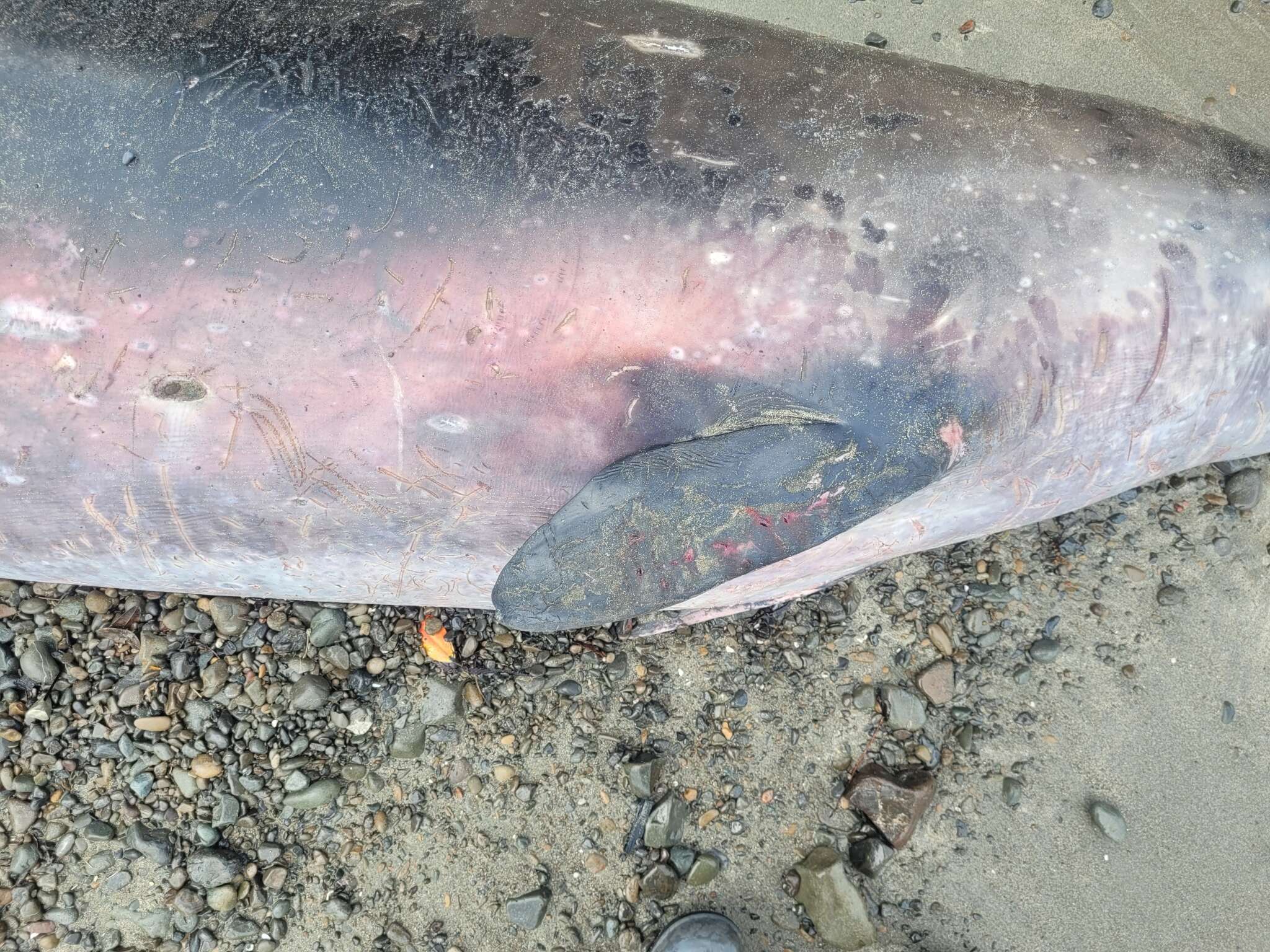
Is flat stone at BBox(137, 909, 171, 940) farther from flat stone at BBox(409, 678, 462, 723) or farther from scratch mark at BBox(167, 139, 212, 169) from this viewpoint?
scratch mark at BBox(167, 139, 212, 169)

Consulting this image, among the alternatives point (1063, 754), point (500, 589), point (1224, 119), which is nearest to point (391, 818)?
point (500, 589)

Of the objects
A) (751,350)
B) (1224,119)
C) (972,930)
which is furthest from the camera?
(1224,119)

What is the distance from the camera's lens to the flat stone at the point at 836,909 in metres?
2.74

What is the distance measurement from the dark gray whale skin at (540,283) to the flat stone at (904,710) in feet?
3.45

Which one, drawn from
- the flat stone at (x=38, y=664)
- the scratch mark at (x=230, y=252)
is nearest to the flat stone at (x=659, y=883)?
the flat stone at (x=38, y=664)

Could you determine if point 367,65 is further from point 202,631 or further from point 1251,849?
point 1251,849

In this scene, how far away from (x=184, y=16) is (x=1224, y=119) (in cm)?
332

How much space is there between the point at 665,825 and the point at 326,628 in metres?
1.25

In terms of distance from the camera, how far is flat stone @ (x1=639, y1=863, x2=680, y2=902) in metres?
2.77

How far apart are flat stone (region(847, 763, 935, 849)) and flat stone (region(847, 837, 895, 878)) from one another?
0.09 feet

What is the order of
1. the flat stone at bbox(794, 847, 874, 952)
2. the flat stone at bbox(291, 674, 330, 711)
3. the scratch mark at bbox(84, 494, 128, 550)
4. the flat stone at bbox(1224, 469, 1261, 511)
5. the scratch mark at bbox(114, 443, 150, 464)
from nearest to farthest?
the scratch mark at bbox(114, 443, 150, 464) < the scratch mark at bbox(84, 494, 128, 550) < the flat stone at bbox(794, 847, 874, 952) < the flat stone at bbox(291, 674, 330, 711) < the flat stone at bbox(1224, 469, 1261, 511)

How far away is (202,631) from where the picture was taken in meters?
2.91

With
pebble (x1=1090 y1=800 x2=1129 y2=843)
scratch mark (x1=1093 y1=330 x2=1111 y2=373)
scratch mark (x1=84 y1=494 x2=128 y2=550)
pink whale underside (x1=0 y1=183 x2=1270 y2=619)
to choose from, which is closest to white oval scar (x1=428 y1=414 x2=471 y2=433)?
pink whale underside (x1=0 y1=183 x2=1270 y2=619)

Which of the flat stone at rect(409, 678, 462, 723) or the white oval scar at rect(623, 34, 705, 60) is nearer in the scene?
the white oval scar at rect(623, 34, 705, 60)
